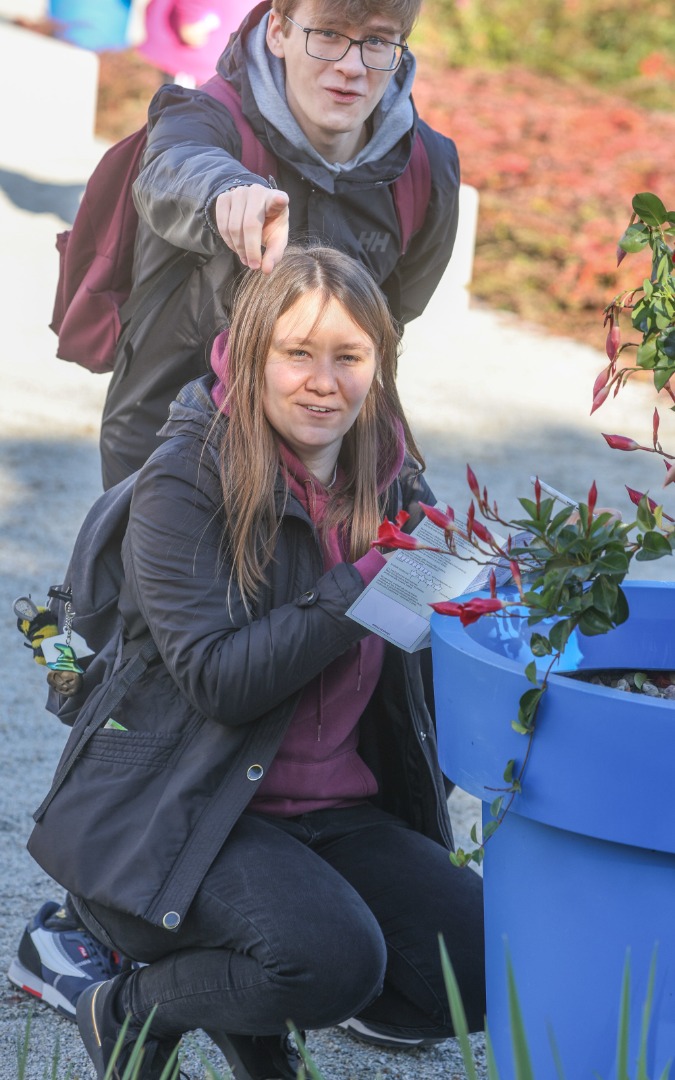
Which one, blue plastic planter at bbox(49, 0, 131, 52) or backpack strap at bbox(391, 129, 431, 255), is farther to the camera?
blue plastic planter at bbox(49, 0, 131, 52)

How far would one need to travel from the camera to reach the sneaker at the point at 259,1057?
2.00 metres

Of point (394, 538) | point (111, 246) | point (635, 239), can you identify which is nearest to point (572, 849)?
point (394, 538)

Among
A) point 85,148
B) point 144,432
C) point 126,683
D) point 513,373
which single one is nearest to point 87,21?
point 85,148

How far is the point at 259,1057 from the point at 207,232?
3.99 feet

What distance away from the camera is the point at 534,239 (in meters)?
8.50

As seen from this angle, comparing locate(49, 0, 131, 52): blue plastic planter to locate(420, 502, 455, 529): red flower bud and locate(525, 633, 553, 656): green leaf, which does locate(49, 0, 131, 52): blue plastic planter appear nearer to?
locate(420, 502, 455, 529): red flower bud

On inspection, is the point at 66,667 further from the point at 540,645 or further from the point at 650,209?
the point at 650,209

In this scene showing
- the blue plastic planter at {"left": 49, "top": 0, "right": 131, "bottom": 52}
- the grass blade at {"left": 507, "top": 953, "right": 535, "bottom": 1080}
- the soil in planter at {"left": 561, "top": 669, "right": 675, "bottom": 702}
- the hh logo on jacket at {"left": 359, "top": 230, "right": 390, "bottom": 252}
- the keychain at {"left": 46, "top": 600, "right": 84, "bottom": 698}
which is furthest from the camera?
the blue plastic planter at {"left": 49, "top": 0, "right": 131, "bottom": 52}

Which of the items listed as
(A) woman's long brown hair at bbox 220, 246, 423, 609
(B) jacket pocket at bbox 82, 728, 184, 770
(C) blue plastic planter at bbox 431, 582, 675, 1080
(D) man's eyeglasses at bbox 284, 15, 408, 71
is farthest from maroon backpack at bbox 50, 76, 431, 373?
(C) blue plastic planter at bbox 431, 582, 675, 1080

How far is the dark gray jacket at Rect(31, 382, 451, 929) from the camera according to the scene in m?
1.85

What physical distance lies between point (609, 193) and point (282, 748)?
7587 mm

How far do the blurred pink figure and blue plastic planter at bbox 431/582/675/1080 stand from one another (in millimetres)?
5583

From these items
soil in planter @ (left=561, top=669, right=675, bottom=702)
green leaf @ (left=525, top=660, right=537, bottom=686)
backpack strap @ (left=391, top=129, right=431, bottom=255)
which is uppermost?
backpack strap @ (left=391, top=129, right=431, bottom=255)

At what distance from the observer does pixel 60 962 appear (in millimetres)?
2279
